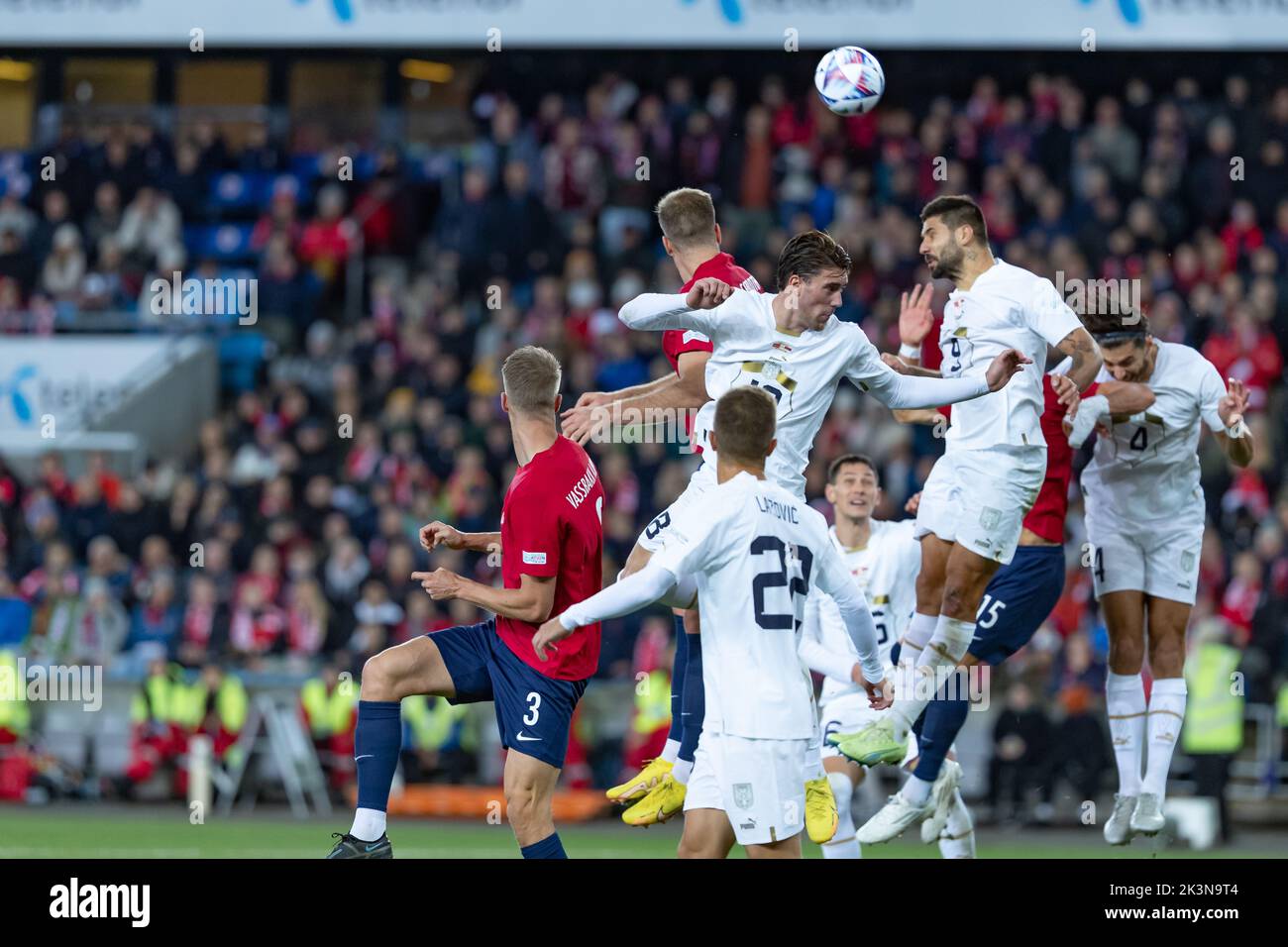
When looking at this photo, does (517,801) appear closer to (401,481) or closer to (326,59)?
(401,481)

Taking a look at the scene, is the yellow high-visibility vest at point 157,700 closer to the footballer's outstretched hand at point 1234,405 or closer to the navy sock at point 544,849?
the navy sock at point 544,849

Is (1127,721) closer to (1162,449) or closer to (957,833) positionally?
(957,833)

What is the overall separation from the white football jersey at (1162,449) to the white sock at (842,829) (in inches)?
83.4

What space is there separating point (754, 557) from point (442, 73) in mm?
17714

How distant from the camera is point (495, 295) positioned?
20.7 m

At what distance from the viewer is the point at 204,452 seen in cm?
2059

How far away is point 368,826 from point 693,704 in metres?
1.70

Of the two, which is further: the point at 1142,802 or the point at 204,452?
the point at 204,452

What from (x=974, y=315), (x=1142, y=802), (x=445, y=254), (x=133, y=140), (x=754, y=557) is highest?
(x=133, y=140)

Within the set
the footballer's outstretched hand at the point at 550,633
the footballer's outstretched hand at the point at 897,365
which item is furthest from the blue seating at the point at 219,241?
the footballer's outstretched hand at the point at 550,633

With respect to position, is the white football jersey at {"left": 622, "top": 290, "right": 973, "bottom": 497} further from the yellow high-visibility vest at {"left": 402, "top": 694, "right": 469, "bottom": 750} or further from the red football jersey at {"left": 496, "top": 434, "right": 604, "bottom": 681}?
the yellow high-visibility vest at {"left": 402, "top": 694, "right": 469, "bottom": 750}

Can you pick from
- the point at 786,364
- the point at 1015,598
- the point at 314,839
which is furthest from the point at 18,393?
the point at 786,364
